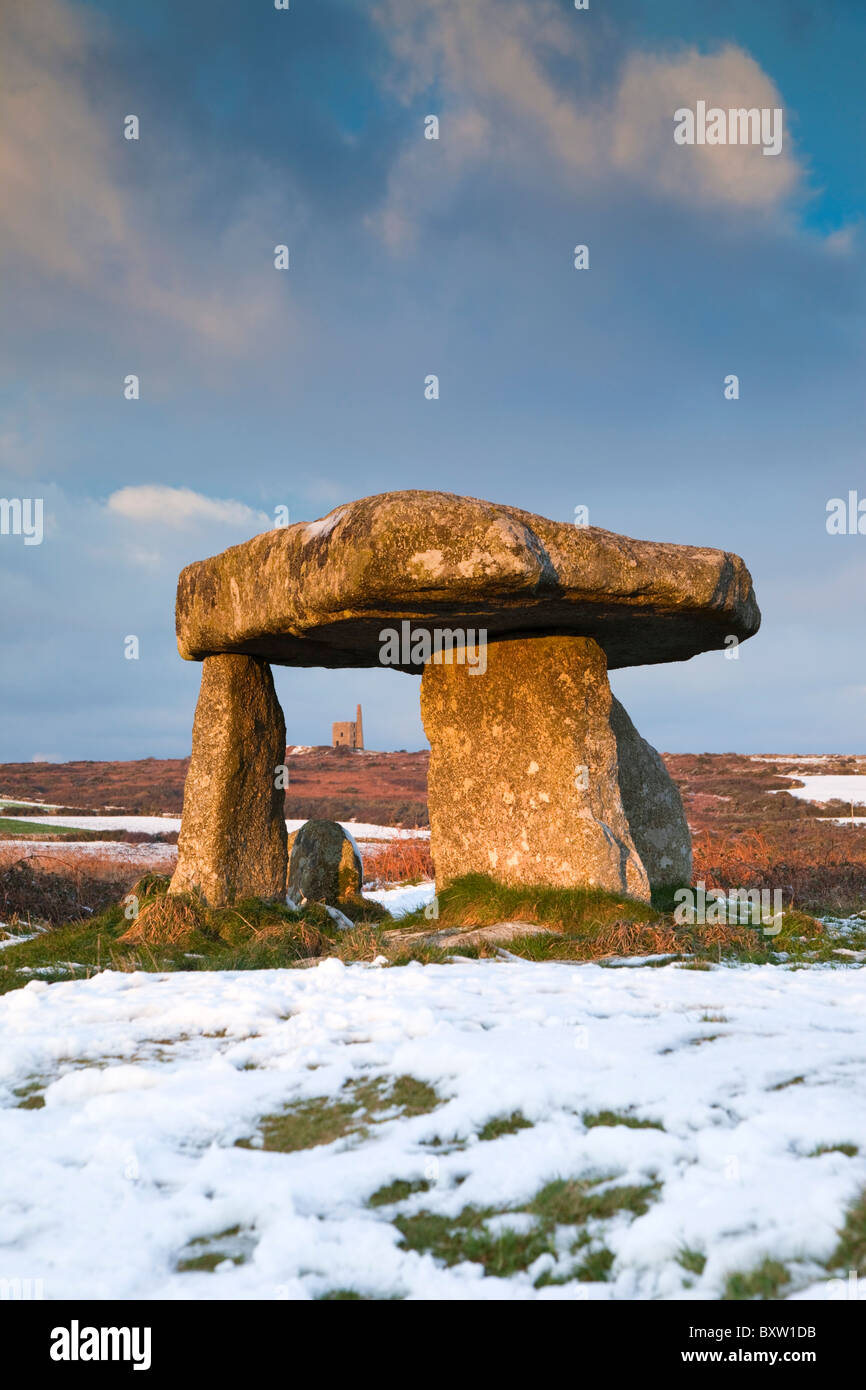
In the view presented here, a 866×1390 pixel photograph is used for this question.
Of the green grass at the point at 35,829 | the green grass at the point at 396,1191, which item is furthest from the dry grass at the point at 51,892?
the green grass at the point at 396,1191

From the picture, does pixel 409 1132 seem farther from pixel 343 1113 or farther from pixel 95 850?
pixel 95 850

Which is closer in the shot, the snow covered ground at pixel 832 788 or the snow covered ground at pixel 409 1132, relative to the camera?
the snow covered ground at pixel 409 1132

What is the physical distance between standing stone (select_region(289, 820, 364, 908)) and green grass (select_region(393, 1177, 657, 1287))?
29.0ft

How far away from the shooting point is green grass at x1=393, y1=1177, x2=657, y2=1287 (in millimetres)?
2156

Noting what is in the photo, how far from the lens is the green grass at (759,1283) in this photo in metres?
1.98

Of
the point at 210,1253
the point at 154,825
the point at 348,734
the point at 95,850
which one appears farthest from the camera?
the point at 348,734

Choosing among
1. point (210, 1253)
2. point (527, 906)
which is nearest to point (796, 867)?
point (527, 906)

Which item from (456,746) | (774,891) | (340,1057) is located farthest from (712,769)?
(340,1057)

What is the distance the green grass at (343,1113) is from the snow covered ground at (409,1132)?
2.3 inches

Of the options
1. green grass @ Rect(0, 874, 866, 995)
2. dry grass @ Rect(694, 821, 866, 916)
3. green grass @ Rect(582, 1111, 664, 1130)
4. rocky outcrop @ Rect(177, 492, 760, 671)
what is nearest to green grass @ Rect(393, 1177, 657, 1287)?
green grass @ Rect(582, 1111, 664, 1130)

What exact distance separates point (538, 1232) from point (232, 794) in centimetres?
716

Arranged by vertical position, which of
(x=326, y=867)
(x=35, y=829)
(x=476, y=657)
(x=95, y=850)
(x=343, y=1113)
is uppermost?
(x=476, y=657)

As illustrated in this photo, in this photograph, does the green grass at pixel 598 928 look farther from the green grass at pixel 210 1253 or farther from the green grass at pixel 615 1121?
the green grass at pixel 210 1253

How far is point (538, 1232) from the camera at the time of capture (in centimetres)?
229
